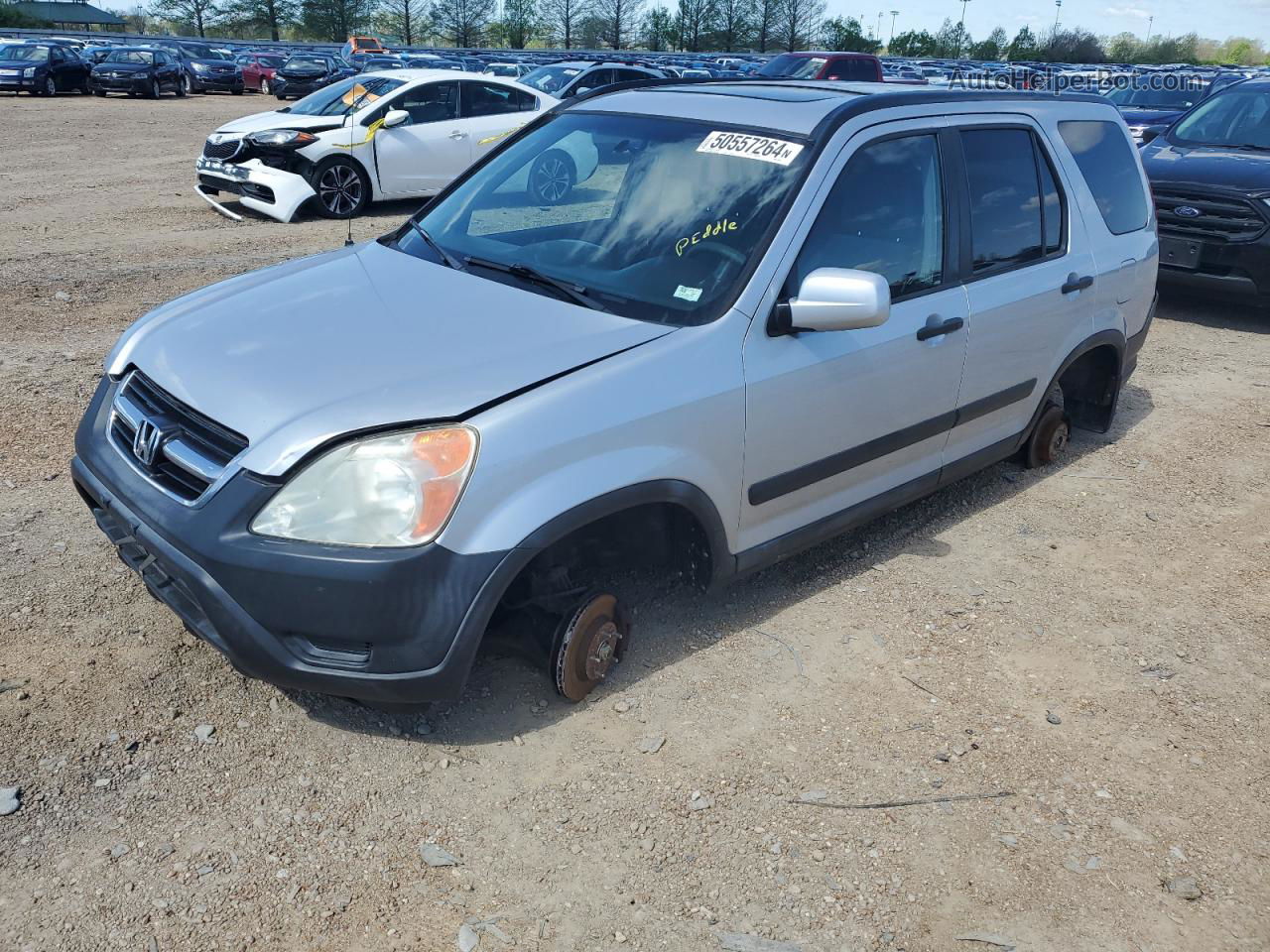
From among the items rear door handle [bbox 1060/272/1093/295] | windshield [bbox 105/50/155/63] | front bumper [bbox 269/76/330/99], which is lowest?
rear door handle [bbox 1060/272/1093/295]

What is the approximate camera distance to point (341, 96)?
471 inches

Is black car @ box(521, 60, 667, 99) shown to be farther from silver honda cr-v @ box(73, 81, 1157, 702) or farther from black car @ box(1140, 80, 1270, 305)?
silver honda cr-v @ box(73, 81, 1157, 702)

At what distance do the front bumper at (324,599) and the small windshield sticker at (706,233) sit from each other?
1.25m

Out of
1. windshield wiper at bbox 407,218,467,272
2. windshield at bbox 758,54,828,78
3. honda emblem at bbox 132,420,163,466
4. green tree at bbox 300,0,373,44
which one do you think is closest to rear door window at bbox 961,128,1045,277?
windshield wiper at bbox 407,218,467,272

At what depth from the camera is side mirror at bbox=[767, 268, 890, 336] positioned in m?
3.25

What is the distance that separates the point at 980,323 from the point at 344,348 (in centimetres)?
247

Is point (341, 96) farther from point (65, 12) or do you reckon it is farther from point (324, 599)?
point (65, 12)

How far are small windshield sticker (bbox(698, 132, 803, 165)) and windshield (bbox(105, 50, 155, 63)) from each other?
33628 mm

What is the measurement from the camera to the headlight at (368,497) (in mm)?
2756

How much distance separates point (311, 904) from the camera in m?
2.63

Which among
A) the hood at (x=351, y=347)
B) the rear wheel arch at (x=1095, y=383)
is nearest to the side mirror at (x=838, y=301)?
the hood at (x=351, y=347)

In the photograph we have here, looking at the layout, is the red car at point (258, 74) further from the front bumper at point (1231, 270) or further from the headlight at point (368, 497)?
the headlight at point (368, 497)

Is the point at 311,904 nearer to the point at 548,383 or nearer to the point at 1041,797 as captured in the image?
the point at 548,383

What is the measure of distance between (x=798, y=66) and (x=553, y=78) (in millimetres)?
6475
